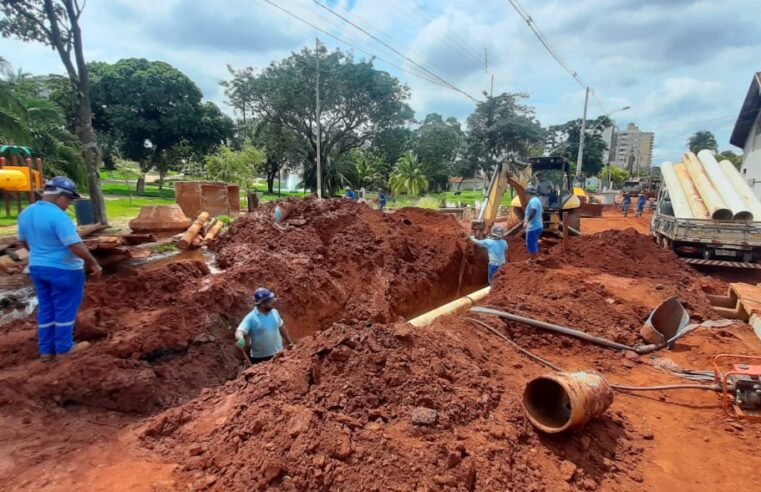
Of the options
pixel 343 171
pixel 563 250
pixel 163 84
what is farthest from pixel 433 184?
pixel 563 250

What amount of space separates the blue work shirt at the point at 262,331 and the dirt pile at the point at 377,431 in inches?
36.4

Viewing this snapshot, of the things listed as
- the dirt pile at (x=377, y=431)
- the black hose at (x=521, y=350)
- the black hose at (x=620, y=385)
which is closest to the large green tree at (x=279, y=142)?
the black hose at (x=521, y=350)

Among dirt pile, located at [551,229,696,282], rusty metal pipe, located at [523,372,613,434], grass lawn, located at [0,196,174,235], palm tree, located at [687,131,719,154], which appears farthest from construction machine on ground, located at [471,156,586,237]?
palm tree, located at [687,131,719,154]

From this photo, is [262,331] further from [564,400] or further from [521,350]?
[564,400]

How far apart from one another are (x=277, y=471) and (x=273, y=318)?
2375mm

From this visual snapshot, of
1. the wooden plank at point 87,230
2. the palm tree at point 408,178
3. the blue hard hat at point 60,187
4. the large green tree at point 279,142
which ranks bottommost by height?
the wooden plank at point 87,230

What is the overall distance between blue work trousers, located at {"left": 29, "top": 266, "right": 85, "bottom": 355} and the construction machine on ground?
8.32 m

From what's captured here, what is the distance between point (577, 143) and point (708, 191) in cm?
3889

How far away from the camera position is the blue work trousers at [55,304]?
13.4ft

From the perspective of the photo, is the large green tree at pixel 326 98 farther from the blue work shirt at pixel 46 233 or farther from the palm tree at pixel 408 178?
the blue work shirt at pixel 46 233

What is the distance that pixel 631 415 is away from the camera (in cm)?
356

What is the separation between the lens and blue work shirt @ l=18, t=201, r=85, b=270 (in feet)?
13.2

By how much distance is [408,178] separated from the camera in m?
40.1

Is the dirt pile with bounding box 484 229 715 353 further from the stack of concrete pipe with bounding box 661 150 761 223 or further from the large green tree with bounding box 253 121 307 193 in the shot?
the large green tree with bounding box 253 121 307 193
